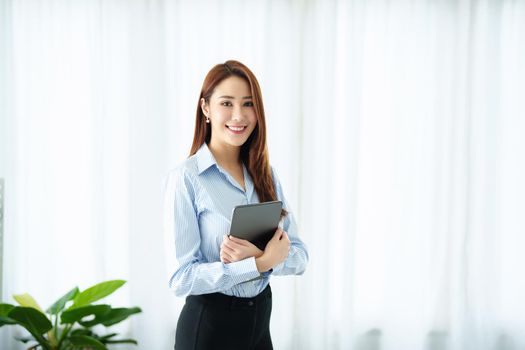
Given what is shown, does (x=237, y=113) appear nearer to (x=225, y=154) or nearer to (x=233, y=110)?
(x=233, y=110)

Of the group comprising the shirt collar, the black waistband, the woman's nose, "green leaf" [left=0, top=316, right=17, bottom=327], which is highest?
the woman's nose

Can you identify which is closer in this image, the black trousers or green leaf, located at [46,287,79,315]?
the black trousers

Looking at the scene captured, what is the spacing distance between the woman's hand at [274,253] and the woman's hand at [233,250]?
47 millimetres

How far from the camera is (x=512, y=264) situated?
9.14ft

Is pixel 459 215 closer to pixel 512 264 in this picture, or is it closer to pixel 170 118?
pixel 512 264

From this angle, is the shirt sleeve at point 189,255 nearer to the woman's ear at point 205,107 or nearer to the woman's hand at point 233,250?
the woman's hand at point 233,250

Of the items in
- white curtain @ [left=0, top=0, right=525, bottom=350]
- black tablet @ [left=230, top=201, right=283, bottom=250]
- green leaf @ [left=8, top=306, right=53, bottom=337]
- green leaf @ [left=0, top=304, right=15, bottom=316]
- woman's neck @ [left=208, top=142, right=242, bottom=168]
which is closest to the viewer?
black tablet @ [left=230, top=201, right=283, bottom=250]

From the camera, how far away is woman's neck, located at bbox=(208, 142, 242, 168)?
146 cm

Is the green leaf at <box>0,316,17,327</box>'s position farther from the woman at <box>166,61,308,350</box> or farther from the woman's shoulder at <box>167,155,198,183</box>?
the woman's shoulder at <box>167,155,198,183</box>

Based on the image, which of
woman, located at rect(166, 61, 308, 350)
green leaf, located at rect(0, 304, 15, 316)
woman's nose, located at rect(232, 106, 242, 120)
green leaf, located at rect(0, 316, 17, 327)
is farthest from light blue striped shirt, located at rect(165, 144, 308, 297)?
green leaf, located at rect(0, 304, 15, 316)

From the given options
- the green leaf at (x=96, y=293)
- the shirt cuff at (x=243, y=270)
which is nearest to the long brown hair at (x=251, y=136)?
the shirt cuff at (x=243, y=270)

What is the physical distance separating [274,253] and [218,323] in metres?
0.25

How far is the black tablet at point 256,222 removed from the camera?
125 centimetres

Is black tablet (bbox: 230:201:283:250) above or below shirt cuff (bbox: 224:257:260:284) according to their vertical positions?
above
